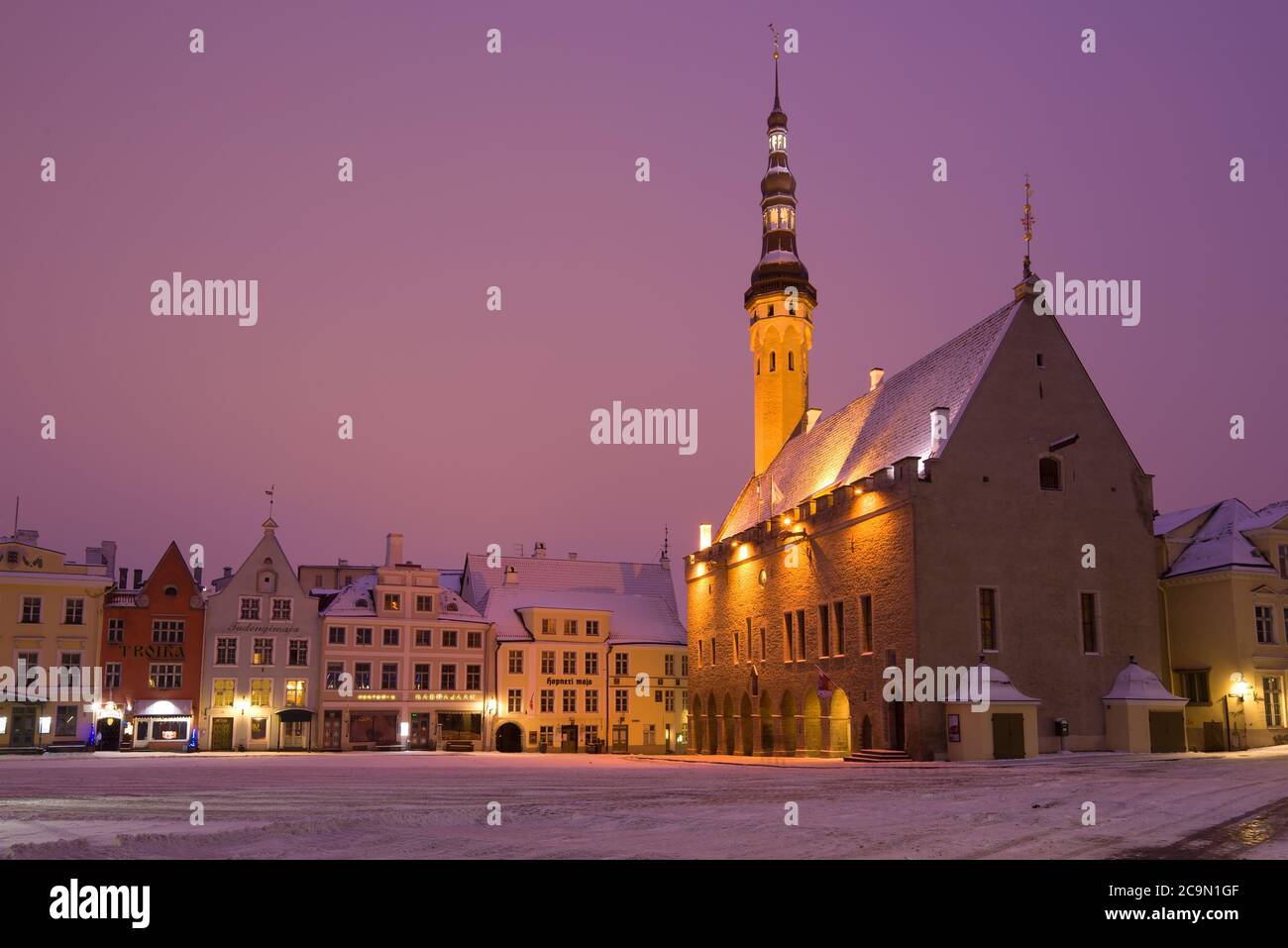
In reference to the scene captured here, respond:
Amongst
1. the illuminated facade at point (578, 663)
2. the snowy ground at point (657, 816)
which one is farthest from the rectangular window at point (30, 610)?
the snowy ground at point (657, 816)

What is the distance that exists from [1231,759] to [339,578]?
67103 millimetres

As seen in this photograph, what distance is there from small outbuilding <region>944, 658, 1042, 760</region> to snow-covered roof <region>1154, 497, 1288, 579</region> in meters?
11.8

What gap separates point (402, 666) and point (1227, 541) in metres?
45.3

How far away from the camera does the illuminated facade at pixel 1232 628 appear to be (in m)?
43.5

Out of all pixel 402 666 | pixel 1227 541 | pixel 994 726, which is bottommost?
pixel 994 726

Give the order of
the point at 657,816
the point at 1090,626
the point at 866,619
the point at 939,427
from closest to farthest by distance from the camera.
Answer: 1. the point at 657,816
2. the point at 939,427
3. the point at 1090,626
4. the point at 866,619

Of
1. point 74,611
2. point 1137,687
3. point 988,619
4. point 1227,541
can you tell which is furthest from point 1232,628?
point 74,611

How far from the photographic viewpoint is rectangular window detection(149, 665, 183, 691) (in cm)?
6494

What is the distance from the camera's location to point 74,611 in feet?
209

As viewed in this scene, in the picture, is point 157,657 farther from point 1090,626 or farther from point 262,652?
point 1090,626

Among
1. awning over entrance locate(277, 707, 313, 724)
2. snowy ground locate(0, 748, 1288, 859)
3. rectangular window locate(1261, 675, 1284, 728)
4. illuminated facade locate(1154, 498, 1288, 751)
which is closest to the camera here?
snowy ground locate(0, 748, 1288, 859)

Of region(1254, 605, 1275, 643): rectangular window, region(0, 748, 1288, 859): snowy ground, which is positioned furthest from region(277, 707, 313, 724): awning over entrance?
region(1254, 605, 1275, 643): rectangular window

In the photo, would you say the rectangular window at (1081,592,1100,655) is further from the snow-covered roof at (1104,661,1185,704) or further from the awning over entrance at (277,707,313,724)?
the awning over entrance at (277,707,313,724)
